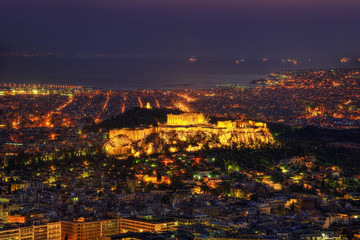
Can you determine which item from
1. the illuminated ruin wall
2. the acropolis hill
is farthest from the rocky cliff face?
the illuminated ruin wall

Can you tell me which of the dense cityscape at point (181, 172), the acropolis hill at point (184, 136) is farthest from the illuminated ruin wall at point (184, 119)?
the dense cityscape at point (181, 172)

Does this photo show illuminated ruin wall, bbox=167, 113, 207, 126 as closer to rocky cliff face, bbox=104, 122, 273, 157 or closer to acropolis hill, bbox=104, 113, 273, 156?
acropolis hill, bbox=104, 113, 273, 156

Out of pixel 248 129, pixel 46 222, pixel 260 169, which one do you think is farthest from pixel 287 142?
pixel 46 222

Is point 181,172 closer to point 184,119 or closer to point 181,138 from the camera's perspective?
point 181,138

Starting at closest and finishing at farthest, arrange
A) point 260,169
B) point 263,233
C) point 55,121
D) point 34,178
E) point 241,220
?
point 263,233
point 241,220
point 34,178
point 260,169
point 55,121

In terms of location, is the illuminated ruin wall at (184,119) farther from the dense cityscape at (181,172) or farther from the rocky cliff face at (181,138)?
the rocky cliff face at (181,138)

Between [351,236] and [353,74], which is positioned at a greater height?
[353,74]

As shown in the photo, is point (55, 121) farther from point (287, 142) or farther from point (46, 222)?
point (46, 222)
